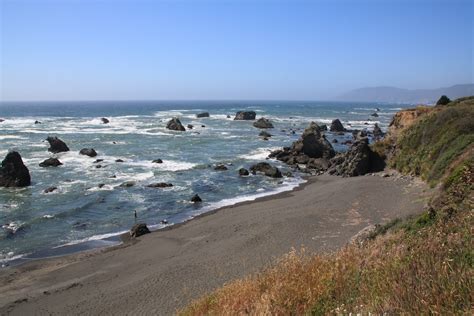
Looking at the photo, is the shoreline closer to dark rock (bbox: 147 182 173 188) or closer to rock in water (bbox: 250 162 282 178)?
dark rock (bbox: 147 182 173 188)

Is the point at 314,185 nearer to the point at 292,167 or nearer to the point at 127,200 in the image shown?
the point at 292,167

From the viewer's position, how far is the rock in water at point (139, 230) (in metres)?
22.7

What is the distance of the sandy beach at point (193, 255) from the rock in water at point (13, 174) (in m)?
17.6

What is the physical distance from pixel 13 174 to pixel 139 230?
18069 millimetres

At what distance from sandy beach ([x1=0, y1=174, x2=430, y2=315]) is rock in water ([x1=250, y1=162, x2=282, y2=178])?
10155 millimetres

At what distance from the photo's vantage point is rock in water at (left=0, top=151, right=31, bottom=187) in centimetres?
3434

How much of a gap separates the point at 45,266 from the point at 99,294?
16.2 feet

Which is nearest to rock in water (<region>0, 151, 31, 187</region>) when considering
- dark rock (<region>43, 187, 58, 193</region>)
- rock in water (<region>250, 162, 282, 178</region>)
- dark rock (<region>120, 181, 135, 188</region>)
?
dark rock (<region>43, 187, 58, 193</region>)

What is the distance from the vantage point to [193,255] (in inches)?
742

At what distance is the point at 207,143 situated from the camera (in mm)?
61625

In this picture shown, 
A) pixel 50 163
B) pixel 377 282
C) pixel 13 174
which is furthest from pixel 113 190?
pixel 377 282

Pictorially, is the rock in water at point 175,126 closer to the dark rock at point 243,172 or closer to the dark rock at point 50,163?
the dark rock at point 50,163

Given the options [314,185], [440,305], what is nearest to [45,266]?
[440,305]

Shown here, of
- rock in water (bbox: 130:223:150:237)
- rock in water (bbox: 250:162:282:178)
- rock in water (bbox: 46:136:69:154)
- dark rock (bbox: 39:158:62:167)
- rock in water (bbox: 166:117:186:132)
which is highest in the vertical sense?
rock in water (bbox: 166:117:186:132)
